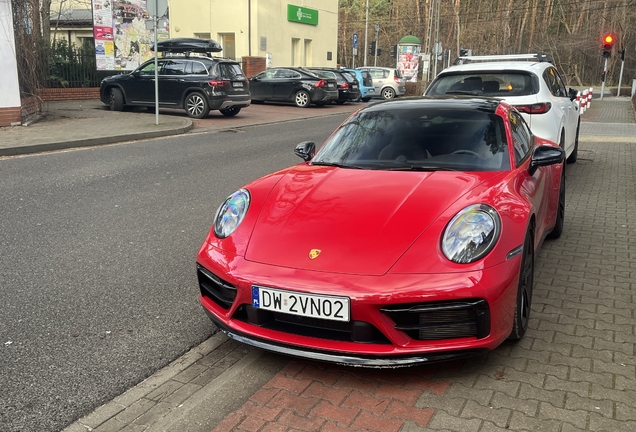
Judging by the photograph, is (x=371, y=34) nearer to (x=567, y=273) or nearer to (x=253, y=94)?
(x=253, y=94)

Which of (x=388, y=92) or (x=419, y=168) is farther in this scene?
(x=388, y=92)

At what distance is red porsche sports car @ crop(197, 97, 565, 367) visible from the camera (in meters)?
2.94

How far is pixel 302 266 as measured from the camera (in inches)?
122

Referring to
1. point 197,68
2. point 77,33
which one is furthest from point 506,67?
point 77,33

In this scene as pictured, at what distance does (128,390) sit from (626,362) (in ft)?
8.62

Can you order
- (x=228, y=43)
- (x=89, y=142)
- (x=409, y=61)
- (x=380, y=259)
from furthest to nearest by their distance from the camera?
(x=409, y=61), (x=228, y=43), (x=89, y=142), (x=380, y=259)

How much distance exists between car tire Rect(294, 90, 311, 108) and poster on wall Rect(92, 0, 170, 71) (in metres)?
5.69

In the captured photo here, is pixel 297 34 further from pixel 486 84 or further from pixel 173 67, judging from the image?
pixel 486 84

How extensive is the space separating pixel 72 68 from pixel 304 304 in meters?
21.7

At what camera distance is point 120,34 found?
2139 centimetres

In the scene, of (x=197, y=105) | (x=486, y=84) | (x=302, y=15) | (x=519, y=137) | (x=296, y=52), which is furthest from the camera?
(x=296, y=52)

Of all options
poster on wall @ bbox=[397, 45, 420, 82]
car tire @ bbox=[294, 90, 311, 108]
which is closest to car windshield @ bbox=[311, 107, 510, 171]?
car tire @ bbox=[294, 90, 311, 108]

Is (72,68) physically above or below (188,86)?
above

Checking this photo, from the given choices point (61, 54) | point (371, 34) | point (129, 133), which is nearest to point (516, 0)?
point (371, 34)
